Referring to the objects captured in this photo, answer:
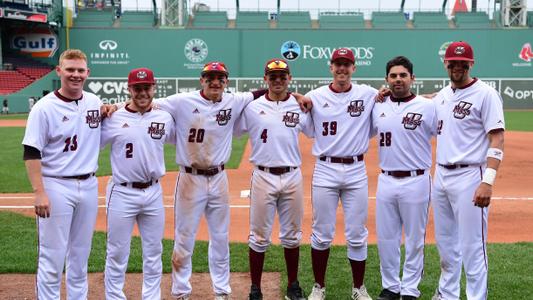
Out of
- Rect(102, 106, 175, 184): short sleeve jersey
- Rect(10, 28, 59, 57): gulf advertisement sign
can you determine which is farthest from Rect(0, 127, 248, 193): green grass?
Rect(10, 28, 59, 57): gulf advertisement sign

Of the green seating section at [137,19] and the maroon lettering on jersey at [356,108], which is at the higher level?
the green seating section at [137,19]

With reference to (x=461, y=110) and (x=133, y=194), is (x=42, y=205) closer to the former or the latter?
(x=133, y=194)

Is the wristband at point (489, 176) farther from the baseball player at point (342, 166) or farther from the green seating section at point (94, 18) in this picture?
the green seating section at point (94, 18)

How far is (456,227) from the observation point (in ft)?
Result: 15.2

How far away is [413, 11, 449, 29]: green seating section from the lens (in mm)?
39625

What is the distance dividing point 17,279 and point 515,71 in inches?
1456

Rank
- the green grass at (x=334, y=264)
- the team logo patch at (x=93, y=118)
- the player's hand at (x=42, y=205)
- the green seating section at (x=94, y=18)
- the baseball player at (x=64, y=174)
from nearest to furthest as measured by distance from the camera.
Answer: the player's hand at (x=42, y=205), the baseball player at (x=64, y=174), the team logo patch at (x=93, y=118), the green grass at (x=334, y=264), the green seating section at (x=94, y=18)

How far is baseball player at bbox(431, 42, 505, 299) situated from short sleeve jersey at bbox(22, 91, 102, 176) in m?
2.82

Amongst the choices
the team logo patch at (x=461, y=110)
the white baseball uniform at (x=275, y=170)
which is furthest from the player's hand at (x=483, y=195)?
the white baseball uniform at (x=275, y=170)

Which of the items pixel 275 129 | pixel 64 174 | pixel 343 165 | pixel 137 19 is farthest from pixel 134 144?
pixel 137 19

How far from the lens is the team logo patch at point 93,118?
4262 millimetres

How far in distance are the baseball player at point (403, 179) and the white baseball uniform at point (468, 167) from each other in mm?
255

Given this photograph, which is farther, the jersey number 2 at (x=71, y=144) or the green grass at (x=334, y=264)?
the green grass at (x=334, y=264)

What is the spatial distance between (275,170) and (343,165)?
61cm
